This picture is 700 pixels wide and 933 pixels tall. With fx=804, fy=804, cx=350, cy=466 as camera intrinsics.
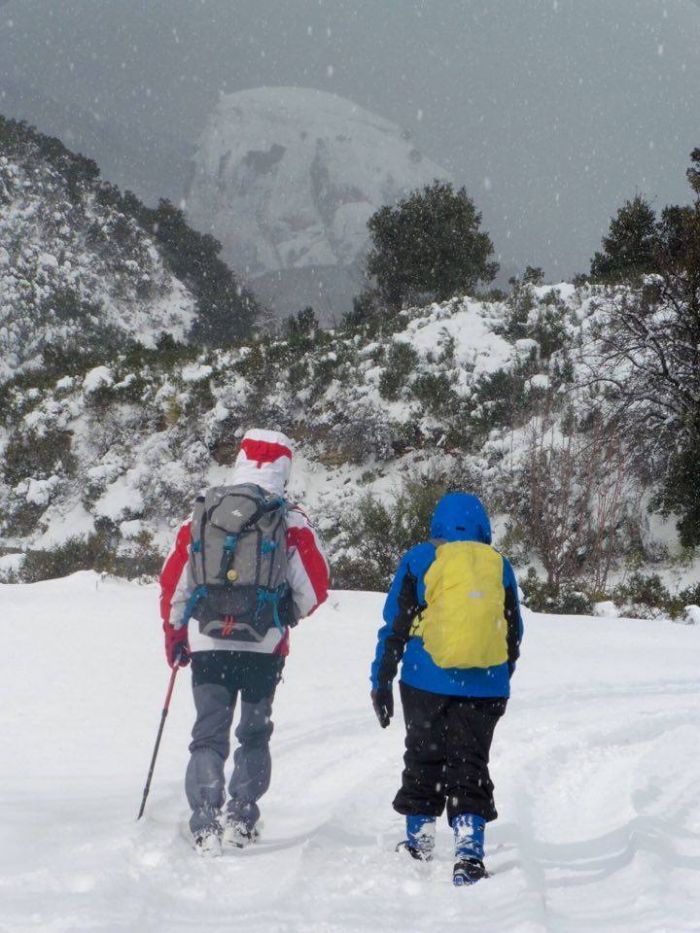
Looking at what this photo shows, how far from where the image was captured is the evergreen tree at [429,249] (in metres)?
24.7

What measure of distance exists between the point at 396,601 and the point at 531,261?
76.8 meters

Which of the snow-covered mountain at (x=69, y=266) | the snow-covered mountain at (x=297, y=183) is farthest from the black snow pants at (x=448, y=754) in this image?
the snow-covered mountain at (x=297, y=183)

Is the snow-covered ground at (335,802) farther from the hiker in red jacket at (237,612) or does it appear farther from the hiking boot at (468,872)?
the hiker in red jacket at (237,612)

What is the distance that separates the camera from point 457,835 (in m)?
2.82

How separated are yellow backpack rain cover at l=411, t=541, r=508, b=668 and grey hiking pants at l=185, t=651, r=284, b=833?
2.17 feet

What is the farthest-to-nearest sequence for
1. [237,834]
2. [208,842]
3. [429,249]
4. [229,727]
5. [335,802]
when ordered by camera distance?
[429,249]
[335,802]
[229,727]
[237,834]
[208,842]

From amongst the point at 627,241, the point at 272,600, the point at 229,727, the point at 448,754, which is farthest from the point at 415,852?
the point at 627,241

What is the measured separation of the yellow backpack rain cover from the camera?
9.45 ft

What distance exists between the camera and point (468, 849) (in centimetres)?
276

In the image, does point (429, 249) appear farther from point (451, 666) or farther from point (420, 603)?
point (451, 666)

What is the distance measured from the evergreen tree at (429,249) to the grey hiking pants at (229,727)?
22.1 metres

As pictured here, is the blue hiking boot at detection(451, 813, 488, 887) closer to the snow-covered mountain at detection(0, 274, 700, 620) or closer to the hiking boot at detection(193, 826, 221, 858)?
the hiking boot at detection(193, 826, 221, 858)

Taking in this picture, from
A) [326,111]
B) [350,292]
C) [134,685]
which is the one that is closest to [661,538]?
[134,685]

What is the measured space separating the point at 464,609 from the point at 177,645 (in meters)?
1.18
